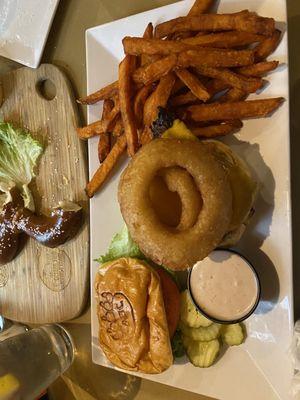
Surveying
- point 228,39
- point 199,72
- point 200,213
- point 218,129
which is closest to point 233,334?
point 200,213

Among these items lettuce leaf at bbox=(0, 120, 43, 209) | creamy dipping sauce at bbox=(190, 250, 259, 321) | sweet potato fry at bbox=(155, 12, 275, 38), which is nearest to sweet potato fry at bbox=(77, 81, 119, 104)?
sweet potato fry at bbox=(155, 12, 275, 38)

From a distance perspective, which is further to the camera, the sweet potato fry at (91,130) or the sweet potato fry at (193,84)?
the sweet potato fry at (91,130)

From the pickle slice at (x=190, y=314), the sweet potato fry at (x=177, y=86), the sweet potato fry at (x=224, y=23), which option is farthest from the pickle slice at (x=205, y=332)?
the sweet potato fry at (x=224, y=23)

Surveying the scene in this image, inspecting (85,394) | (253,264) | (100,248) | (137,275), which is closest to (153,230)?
(137,275)

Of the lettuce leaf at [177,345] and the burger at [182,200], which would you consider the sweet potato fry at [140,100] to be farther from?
the lettuce leaf at [177,345]

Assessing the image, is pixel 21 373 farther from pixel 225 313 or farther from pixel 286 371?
pixel 286 371

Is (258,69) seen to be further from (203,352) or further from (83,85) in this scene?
(203,352)

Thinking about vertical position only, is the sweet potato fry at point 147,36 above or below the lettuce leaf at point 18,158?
above
